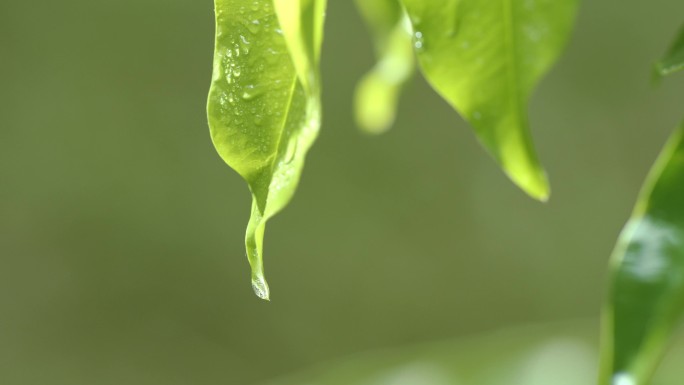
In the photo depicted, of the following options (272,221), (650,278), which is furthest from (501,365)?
(272,221)

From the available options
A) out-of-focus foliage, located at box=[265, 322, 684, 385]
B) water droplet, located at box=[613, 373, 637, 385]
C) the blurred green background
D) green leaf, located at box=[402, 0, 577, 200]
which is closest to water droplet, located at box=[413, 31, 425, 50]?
green leaf, located at box=[402, 0, 577, 200]

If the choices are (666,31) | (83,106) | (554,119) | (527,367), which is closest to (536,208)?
(554,119)

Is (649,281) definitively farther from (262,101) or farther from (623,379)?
(262,101)

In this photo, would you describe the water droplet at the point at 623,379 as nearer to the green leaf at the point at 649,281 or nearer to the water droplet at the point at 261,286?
the green leaf at the point at 649,281

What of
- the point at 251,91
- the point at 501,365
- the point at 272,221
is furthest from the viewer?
the point at 272,221

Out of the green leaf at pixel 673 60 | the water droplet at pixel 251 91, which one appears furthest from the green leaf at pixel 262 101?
the green leaf at pixel 673 60

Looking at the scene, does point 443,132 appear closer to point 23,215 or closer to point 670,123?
point 670,123

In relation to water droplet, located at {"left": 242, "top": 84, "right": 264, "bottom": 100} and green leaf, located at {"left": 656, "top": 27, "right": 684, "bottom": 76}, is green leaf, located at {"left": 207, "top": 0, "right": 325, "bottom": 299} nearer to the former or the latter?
water droplet, located at {"left": 242, "top": 84, "right": 264, "bottom": 100}
